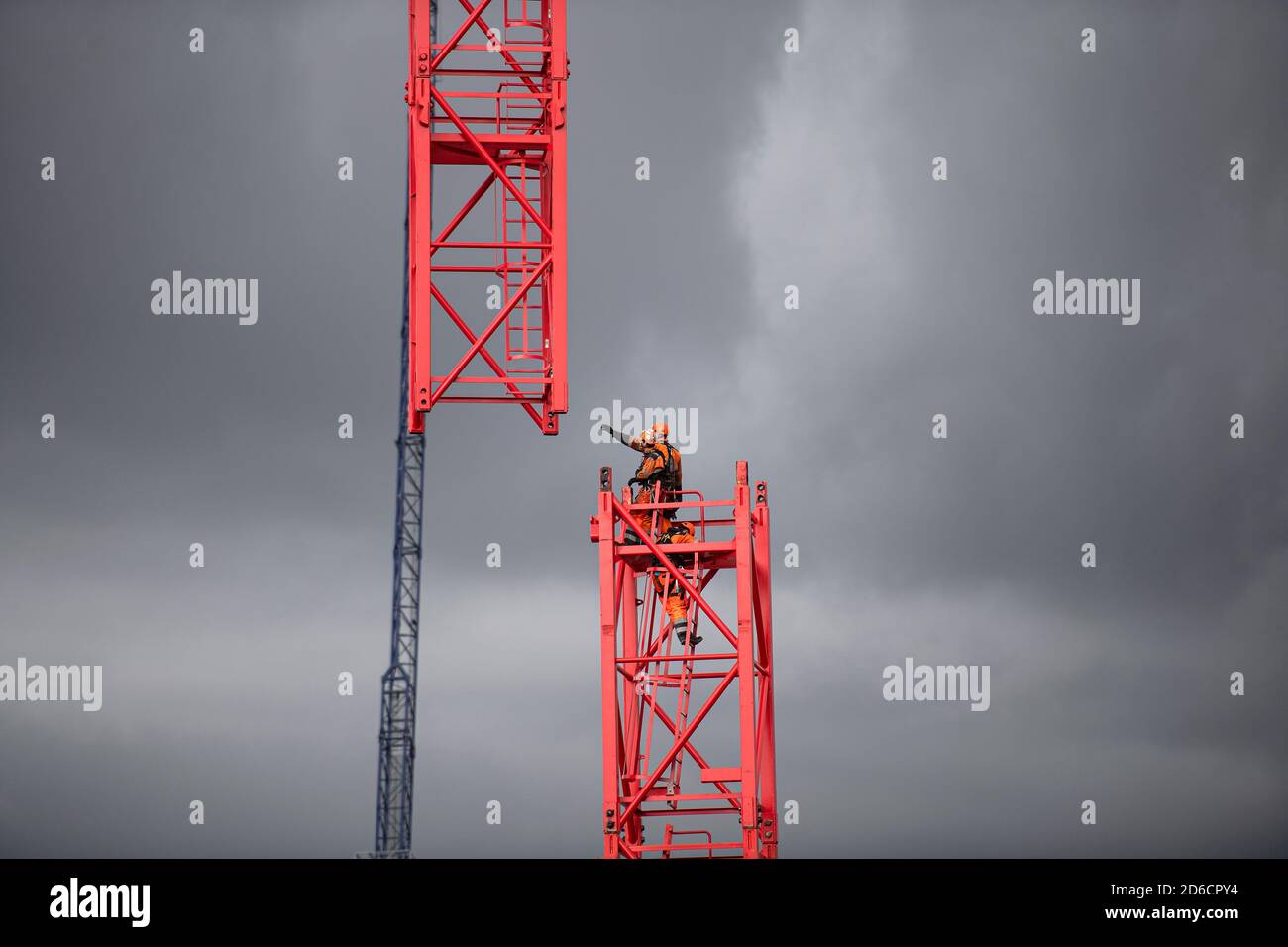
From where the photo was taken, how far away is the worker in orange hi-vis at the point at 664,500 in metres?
44.8

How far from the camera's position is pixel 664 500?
149 feet
